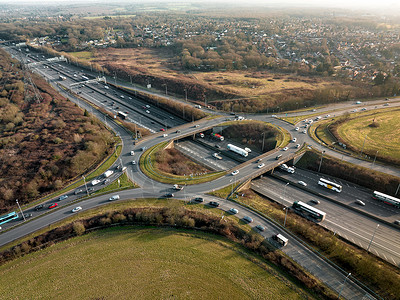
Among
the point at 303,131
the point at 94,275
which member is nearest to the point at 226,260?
the point at 94,275

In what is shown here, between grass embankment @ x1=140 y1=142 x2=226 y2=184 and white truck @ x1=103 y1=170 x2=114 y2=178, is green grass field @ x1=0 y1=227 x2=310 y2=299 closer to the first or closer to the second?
grass embankment @ x1=140 y1=142 x2=226 y2=184

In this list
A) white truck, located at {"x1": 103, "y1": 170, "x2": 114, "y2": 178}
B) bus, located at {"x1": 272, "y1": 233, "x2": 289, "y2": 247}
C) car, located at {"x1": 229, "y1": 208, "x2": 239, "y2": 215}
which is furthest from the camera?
white truck, located at {"x1": 103, "y1": 170, "x2": 114, "y2": 178}

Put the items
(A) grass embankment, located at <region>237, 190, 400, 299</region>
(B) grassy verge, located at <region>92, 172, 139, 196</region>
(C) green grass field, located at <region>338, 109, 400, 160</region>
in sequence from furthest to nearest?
(C) green grass field, located at <region>338, 109, 400, 160</region> → (B) grassy verge, located at <region>92, 172, 139, 196</region> → (A) grass embankment, located at <region>237, 190, 400, 299</region>

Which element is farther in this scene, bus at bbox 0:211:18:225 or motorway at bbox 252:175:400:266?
bus at bbox 0:211:18:225

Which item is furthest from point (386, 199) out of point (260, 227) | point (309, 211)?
point (260, 227)

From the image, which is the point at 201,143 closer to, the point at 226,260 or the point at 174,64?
the point at 226,260

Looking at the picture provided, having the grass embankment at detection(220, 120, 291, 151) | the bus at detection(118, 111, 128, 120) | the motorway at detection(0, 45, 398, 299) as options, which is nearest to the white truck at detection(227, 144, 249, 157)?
the motorway at detection(0, 45, 398, 299)
